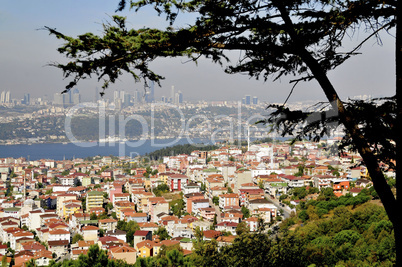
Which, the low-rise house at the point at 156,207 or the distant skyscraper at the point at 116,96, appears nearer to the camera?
the low-rise house at the point at 156,207

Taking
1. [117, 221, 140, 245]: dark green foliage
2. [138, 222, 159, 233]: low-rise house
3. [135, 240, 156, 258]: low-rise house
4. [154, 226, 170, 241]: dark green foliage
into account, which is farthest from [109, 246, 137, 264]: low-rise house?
[138, 222, 159, 233]: low-rise house

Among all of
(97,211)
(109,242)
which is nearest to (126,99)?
(97,211)

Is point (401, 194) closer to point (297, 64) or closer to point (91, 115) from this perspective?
point (297, 64)

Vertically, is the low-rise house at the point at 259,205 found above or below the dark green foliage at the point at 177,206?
above

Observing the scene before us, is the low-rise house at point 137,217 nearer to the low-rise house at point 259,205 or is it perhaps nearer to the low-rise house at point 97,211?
the low-rise house at point 97,211

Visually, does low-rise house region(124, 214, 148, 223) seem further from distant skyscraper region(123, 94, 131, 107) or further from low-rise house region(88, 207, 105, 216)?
distant skyscraper region(123, 94, 131, 107)

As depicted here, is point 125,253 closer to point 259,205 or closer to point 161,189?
point 259,205

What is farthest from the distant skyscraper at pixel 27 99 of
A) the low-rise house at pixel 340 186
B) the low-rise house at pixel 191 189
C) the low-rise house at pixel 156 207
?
the low-rise house at pixel 340 186

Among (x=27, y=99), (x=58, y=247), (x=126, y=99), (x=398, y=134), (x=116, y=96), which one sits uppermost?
(x=27, y=99)
